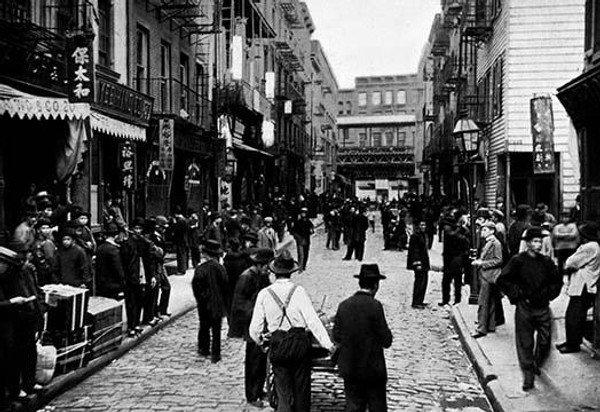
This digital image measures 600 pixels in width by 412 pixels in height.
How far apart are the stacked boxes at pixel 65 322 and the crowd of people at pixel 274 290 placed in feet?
0.90

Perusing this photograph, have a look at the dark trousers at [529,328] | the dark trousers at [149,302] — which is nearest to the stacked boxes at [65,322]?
the dark trousers at [149,302]

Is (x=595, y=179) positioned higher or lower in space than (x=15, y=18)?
lower

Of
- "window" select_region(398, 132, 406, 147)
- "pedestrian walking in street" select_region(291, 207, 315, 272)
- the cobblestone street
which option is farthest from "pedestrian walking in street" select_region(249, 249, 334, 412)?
"window" select_region(398, 132, 406, 147)

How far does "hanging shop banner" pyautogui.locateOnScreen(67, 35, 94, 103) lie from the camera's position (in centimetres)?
1347

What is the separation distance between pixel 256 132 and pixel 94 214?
20445 millimetres

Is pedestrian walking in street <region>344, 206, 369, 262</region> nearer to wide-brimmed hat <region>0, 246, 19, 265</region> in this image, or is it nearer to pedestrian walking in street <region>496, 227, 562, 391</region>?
pedestrian walking in street <region>496, 227, 562, 391</region>

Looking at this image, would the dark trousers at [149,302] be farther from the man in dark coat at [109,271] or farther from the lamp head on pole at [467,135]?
the lamp head on pole at [467,135]

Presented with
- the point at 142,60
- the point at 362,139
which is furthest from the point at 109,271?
the point at 362,139

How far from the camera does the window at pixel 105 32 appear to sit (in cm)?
1808

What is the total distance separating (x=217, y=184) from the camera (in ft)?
97.6

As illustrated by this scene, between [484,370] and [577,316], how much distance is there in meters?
1.63

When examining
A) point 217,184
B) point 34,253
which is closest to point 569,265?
point 34,253

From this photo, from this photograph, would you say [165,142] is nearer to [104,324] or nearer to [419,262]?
[419,262]

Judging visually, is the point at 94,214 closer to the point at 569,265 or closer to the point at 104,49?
the point at 104,49
